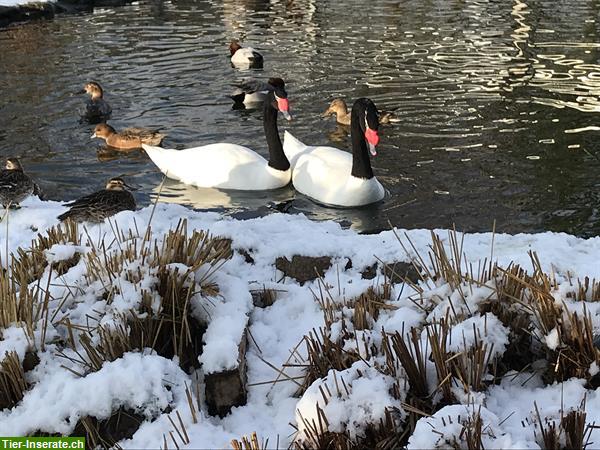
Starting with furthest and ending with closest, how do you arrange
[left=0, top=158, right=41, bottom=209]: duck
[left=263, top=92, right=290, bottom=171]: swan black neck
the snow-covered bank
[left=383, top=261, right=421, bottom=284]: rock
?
[left=263, top=92, right=290, bottom=171]: swan black neck → [left=0, top=158, right=41, bottom=209]: duck → [left=383, top=261, right=421, bottom=284]: rock → the snow-covered bank

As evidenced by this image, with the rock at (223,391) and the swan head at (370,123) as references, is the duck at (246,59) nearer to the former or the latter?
the swan head at (370,123)

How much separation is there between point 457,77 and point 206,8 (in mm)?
15443

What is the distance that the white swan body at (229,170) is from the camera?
32.7 feet

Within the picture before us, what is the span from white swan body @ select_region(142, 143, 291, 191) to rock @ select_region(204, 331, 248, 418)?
669cm

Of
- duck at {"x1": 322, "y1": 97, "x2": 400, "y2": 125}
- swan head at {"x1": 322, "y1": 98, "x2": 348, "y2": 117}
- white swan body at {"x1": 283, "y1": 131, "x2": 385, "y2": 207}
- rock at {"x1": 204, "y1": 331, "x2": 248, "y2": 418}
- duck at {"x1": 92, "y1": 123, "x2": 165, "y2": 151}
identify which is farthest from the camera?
swan head at {"x1": 322, "y1": 98, "x2": 348, "y2": 117}

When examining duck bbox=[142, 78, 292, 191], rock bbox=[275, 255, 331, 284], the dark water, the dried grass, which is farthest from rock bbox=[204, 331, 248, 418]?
duck bbox=[142, 78, 292, 191]

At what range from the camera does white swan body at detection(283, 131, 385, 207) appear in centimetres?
924

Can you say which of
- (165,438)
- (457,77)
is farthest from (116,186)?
(457,77)

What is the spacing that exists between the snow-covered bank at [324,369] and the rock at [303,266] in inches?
19.6

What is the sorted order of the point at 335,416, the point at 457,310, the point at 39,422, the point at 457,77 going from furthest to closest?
the point at 457,77 < the point at 457,310 < the point at 39,422 < the point at 335,416

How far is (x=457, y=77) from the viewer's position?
49.5ft

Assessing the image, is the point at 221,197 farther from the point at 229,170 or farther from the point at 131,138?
the point at 131,138

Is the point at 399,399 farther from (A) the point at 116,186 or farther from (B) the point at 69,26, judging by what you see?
(B) the point at 69,26

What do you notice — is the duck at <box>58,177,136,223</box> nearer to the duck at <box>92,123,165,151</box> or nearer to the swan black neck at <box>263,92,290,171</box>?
the swan black neck at <box>263,92,290,171</box>
